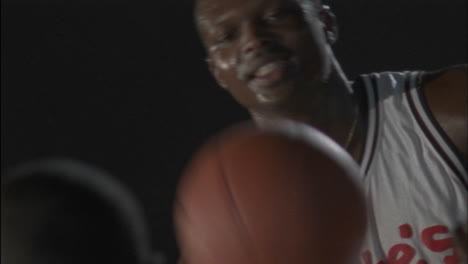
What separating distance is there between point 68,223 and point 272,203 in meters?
0.44

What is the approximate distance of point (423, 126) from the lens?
6.01ft

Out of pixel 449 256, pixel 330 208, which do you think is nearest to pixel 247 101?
pixel 449 256

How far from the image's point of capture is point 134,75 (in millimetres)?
2844

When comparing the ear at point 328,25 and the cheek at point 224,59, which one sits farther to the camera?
the ear at point 328,25

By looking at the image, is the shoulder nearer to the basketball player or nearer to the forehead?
the basketball player

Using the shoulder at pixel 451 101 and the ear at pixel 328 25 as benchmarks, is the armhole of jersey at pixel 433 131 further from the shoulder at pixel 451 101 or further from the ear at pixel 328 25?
the ear at pixel 328 25

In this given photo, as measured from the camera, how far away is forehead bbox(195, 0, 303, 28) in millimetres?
1812

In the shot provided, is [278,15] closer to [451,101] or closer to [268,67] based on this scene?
[268,67]

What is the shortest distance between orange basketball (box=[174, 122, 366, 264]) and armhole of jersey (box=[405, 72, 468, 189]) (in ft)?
1.46

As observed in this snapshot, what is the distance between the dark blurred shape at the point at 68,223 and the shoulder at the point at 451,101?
3.10 feet

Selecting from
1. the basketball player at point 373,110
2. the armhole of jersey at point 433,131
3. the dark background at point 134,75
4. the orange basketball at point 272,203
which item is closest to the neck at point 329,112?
the basketball player at point 373,110

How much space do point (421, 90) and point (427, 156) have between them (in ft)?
0.39

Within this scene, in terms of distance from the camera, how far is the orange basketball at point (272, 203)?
1301mm

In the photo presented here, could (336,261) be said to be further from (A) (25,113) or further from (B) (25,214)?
(A) (25,113)
